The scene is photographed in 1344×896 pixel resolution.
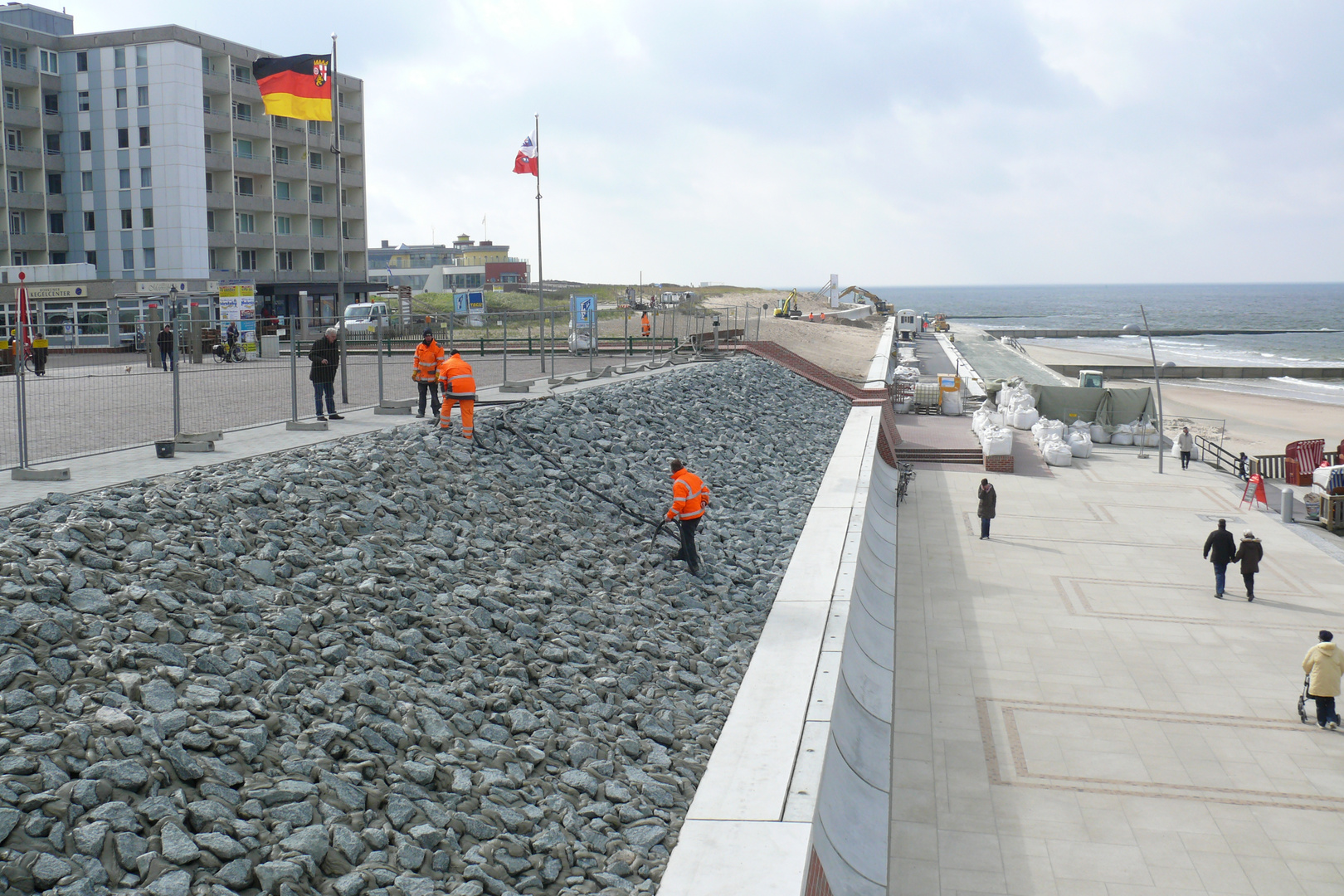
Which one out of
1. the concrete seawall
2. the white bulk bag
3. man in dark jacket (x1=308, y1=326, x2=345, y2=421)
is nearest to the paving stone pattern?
man in dark jacket (x1=308, y1=326, x2=345, y2=421)

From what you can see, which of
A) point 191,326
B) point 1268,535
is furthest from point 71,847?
point 1268,535

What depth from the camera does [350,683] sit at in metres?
7.37

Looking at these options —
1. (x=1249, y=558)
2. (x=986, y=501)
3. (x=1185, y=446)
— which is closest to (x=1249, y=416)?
(x=1185, y=446)

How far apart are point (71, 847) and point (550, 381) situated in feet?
57.4

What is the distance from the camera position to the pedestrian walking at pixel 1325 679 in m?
11.4

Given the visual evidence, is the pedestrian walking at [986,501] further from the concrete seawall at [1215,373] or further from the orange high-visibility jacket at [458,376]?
the concrete seawall at [1215,373]

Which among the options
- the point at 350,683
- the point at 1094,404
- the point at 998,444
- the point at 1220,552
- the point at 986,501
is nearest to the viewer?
the point at 350,683

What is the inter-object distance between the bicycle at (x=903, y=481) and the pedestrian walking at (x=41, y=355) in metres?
17.6

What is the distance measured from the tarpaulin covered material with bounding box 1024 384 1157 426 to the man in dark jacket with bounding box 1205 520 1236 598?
17.8 m

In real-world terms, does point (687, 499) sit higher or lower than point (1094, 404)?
higher

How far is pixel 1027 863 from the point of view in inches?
349

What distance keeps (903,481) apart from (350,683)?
61.9 feet

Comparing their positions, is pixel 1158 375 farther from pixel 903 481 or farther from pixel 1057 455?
pixel 903 481

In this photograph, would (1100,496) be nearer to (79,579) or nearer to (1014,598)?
(1014,598)
